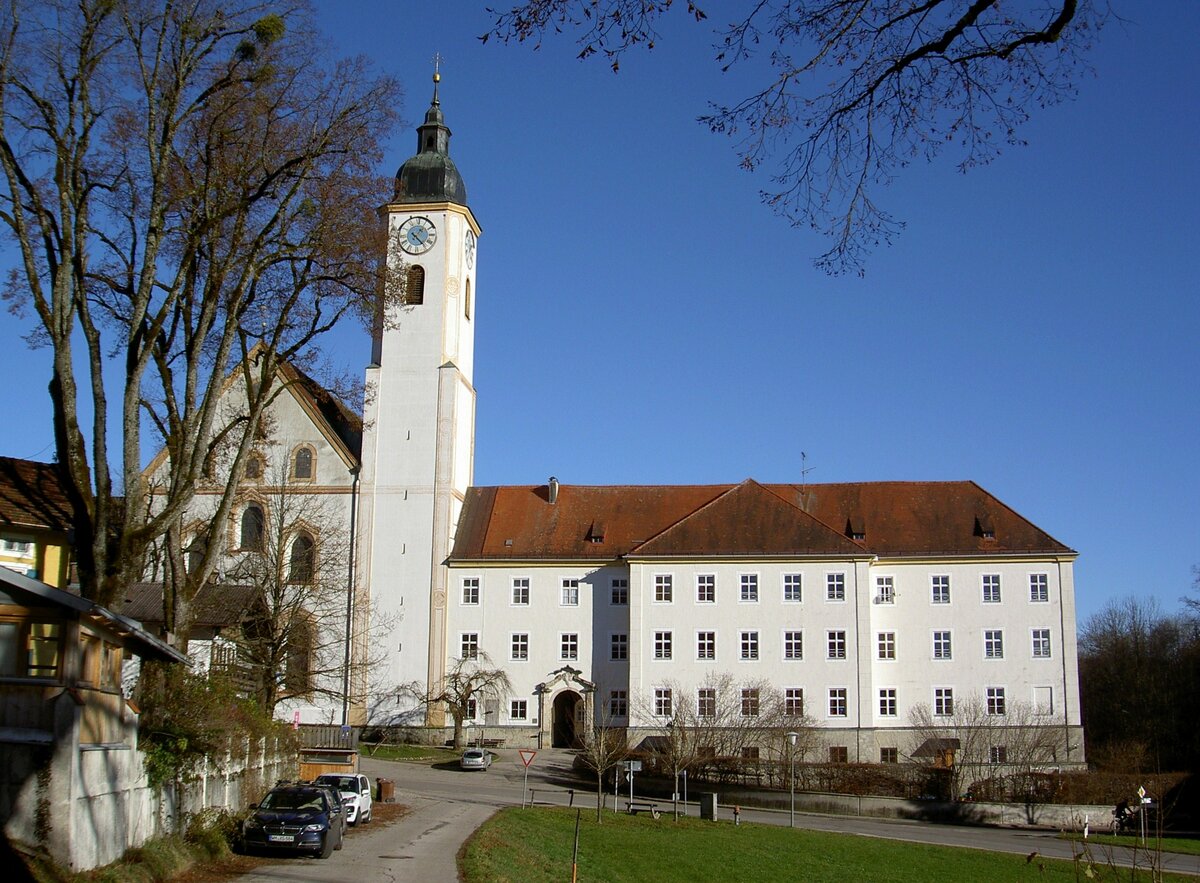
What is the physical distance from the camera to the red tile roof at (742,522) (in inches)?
2110

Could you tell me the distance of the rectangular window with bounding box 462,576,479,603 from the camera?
55344 millimetres

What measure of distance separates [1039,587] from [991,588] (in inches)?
75.6

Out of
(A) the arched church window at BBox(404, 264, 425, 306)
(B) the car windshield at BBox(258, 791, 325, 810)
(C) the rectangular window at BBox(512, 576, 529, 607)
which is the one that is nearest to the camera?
(B) the car windshield at BBox(258, 791, 325, 810)

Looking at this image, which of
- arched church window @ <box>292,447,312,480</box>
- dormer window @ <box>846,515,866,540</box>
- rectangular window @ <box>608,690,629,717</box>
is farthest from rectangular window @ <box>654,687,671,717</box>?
arched church window @ <box>292,447,312,480</box>

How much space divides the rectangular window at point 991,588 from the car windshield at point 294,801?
121 ft

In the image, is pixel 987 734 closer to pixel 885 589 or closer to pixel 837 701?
pixel 837 701

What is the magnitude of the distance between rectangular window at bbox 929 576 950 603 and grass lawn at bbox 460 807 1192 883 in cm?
2062

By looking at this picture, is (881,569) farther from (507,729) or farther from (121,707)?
(121,707)

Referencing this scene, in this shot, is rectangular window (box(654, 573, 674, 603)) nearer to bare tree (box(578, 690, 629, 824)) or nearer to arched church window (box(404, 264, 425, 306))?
bare tree (box(578, 690, 629, 824))

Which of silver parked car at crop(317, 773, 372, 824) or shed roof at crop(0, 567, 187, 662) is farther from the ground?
shed roof at crop(0, 567, 187, 662)

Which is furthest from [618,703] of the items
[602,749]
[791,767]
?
[602,749]

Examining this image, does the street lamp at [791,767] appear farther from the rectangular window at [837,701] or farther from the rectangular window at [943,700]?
the rectangular window at [943,700]

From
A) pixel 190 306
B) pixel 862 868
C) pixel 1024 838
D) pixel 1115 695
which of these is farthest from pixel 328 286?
pixel 1115 695

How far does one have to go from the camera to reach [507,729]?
177 ft
